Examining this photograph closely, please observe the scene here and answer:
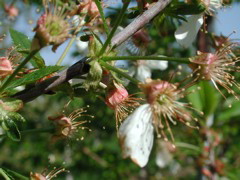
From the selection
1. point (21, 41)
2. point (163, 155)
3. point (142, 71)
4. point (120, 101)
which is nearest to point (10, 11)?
point (142, 71)

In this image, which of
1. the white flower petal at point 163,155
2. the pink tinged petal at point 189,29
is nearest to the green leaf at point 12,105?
the pink tinged petal at point 189,29

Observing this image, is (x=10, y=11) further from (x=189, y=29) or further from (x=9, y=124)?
(x=9, y=124)

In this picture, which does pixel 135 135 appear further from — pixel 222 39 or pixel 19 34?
pixel 222 39

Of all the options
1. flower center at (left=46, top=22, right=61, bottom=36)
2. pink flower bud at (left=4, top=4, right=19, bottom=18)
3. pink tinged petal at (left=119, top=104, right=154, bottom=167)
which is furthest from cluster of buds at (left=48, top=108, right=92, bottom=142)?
pink flower bud at (left=4, top=4, right=19, bottom=18)

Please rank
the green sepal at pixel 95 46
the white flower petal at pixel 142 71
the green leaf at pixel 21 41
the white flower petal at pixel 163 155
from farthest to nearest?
the white flower petal at pixel 163 155 → the white flower petal at pixel 142 71 → the green leaf at pixel 21 41 → the green sepal at pixel 95 46

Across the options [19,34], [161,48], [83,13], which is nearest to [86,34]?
[83,13]

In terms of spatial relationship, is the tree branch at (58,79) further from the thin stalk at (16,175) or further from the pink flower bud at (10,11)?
the pink flower bud at (10,11)
